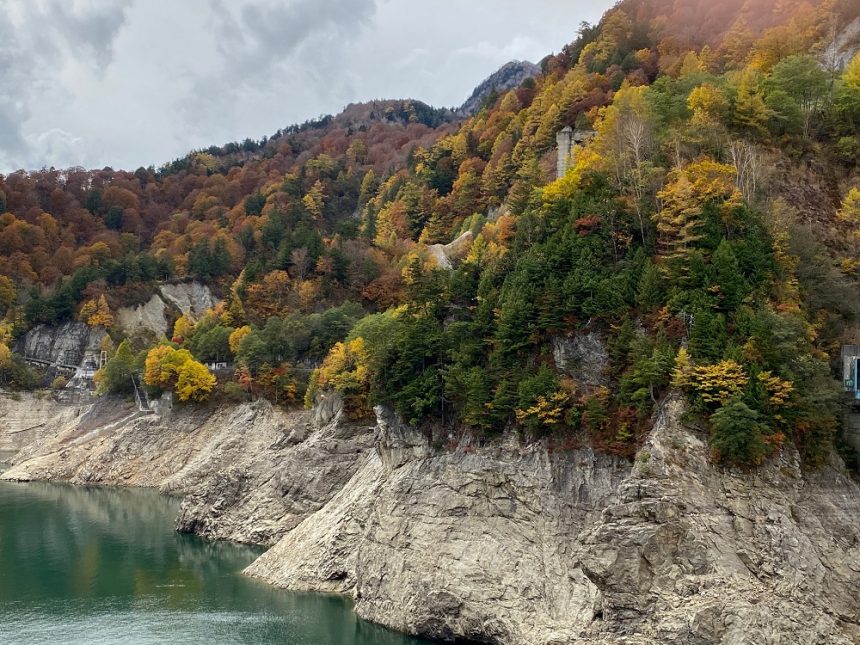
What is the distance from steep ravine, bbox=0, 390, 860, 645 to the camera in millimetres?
A: 27531

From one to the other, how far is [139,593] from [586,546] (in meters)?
26.9

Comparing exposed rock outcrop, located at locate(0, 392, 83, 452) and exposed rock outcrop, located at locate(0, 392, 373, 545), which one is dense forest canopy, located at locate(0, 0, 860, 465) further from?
exposed rock outcrop, located at locate(0, 392, 83, 452)

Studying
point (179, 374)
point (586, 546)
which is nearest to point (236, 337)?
point (179, 374)

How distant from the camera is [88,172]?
175 m

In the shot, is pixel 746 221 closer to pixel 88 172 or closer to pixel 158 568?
pixel 158 568

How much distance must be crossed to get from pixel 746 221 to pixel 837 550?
525 inches

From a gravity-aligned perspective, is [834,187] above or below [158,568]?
Answer: above

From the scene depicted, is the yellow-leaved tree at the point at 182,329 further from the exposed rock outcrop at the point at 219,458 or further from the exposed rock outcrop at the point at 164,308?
the exposed rock outcrop at the point at 219,458

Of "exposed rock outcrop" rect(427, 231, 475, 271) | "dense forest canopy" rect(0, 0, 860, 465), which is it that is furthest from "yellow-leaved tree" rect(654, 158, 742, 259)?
"exposed rock outcrop" rect(427, 231, 475, 271)

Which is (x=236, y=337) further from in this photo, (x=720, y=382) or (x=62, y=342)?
(x=720, y=382)

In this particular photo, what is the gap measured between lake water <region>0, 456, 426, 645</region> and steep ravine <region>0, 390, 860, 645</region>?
1.78 metres

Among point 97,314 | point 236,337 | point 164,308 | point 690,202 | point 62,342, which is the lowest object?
Answer: point 690,202

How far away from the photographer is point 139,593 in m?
45.5

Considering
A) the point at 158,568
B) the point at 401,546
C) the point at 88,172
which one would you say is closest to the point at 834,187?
the point at 401,546
